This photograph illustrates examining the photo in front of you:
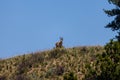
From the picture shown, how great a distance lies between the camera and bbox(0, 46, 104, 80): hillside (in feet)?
146

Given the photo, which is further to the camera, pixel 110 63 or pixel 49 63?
pixel 49 63

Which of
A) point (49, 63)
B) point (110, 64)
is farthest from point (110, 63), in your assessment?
point (49, 63)

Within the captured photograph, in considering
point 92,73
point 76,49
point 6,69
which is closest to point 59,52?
point 76,49

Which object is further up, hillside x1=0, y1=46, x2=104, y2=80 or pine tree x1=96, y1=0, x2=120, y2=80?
hillside x1=0, y1=46, x2=104, y2=80

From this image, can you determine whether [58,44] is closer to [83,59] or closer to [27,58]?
[27,58]

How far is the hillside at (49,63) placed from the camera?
44.4 m

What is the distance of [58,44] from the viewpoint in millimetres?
53625

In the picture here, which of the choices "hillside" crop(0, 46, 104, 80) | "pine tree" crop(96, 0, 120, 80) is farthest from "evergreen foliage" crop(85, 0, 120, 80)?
"hillside" crop(0, 46, 104, 80)

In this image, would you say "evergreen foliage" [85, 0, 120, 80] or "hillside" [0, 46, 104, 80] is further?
"hillside" [0, 46, 104, 80]

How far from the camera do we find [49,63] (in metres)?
48.3

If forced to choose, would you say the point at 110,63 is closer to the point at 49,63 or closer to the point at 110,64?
the point at 110,64

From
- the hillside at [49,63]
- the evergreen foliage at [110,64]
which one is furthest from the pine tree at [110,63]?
the hillside at [49,63]

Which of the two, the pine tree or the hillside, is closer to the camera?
the pine tree

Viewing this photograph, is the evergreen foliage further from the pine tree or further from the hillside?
the hillside
